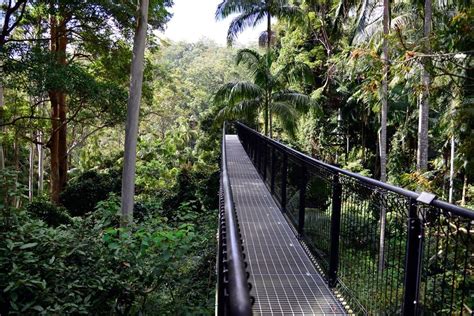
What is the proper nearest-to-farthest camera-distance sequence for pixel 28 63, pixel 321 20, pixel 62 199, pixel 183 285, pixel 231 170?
pixel 183 285
pixel 28 63
pixel 231 170
pixel 62 199
pixel 321 20

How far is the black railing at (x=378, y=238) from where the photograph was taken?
2604mm

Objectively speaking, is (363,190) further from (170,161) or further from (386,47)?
(170,161)

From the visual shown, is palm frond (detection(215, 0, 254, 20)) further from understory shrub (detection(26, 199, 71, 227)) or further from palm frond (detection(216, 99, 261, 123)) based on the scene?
understory shrub (detection(26, 199, 71, 227))

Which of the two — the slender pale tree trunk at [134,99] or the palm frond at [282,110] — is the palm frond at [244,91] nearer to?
the palm frond at [282,110]

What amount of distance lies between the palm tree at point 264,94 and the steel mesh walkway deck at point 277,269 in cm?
851

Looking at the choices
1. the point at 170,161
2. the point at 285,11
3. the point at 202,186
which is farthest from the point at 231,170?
the point at 170,161

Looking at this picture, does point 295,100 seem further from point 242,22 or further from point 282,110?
point 242,22

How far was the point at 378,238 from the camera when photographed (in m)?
4.80

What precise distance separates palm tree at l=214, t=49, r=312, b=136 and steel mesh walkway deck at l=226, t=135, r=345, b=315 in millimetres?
8506

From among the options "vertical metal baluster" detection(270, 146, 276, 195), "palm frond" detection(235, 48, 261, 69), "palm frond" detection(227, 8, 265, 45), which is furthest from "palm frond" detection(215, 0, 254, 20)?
"vertical metal baluster" detection(270, 146, 276, 195)

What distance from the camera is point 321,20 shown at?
988 inches

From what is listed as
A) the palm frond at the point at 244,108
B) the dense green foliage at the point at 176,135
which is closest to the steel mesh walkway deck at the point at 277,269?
the dense green foliage at the point at 176,135

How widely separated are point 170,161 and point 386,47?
17.6 metres

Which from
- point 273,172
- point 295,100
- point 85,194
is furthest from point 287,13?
point 85,194
